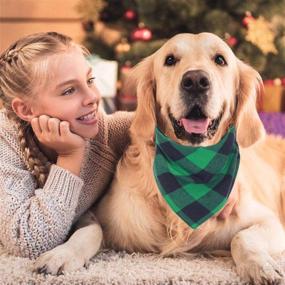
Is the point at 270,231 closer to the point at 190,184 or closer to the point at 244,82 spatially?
the point at 190,184

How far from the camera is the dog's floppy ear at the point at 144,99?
1.45m

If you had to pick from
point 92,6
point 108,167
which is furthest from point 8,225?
point 92,6

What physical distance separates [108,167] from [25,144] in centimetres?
28

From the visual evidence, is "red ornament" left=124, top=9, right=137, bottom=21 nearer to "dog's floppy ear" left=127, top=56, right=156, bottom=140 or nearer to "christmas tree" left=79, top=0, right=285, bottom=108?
"christmas tree" left=79, top=0, right=285, bottom=108

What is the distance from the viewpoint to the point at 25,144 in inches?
57.2

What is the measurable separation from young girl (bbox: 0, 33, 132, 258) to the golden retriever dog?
0.26ft

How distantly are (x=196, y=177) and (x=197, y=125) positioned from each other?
0.48ft

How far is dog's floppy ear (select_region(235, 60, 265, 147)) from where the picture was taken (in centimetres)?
145

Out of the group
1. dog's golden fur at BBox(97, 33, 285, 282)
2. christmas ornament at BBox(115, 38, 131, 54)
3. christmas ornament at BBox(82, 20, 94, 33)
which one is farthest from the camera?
christmas ornament at BBox(82, 20, 94, 33)

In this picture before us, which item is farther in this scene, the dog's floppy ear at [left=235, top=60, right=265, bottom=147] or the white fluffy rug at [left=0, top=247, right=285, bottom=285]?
the dog's floppy ear at [left=235, top=60, right=265, bottom=147]

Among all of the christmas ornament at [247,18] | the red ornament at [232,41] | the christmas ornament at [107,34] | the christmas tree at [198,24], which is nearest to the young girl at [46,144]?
the christmas tree at [198,24]

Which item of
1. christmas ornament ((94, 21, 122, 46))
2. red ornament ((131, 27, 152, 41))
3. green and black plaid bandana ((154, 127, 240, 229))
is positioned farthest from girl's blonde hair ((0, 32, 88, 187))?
christmas ornament ((94, 21, 122, 46))

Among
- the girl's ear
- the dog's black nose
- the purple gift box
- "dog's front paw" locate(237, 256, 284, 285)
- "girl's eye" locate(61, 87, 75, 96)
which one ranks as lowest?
the purple gift box

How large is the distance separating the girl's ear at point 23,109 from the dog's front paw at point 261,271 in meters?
0.73
